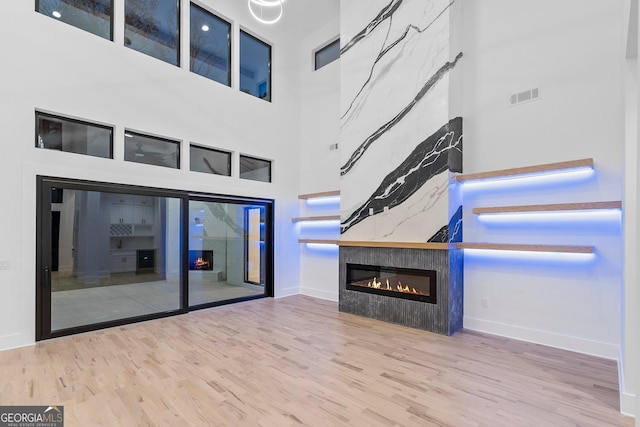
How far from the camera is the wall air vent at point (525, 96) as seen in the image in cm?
398

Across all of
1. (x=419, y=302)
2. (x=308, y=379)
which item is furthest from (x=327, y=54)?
(x=308, y=379)

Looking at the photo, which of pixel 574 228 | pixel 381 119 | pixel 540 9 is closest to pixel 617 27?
pixel 540 9

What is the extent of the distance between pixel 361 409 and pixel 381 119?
13.2 feet

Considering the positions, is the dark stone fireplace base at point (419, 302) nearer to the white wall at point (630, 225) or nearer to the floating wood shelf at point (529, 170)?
the floating wood shelf at point (529, 170)

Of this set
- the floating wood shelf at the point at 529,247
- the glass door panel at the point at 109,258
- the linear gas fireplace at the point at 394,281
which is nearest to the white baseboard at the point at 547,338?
the linear gas fireplace at the point at 394,281

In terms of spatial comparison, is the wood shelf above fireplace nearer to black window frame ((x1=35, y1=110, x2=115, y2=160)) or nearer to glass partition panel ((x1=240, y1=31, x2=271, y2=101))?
glass partition panel ((x1=240, y1=31, x2=271, y2=101))

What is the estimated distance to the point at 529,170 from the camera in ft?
12.6

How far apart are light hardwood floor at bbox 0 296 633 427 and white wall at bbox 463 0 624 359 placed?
0.39 meters

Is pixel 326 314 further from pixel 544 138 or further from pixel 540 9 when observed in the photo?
pixel 540 9

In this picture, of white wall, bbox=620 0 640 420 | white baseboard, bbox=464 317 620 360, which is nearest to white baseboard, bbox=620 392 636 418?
white wall, bbox=620 0 640 420

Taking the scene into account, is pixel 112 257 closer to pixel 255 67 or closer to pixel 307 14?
pixel 255 67

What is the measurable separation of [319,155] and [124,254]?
3974 mm

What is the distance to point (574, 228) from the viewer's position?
3.67m

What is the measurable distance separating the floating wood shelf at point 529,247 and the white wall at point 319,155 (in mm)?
2666
